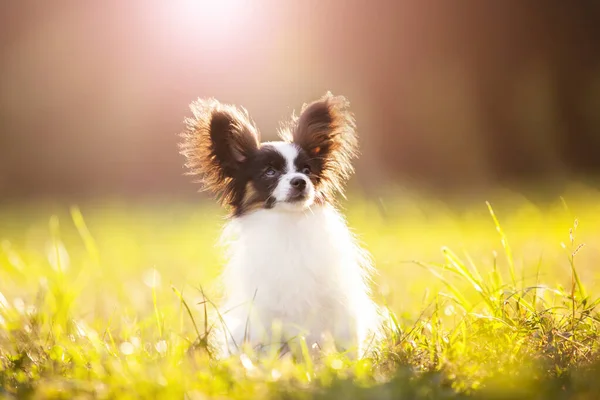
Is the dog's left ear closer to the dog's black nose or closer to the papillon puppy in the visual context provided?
the papillon puppy

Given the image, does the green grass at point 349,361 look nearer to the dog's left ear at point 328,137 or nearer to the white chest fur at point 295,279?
the white chest fur at point 295,279

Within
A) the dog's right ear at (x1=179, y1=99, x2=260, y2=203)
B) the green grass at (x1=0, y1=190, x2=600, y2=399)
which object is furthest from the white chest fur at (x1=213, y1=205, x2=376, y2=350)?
the dog's right ear at (x1=179, y1=99, x2=260, y2=203)

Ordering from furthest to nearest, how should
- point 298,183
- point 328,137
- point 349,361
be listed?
1. point 328,137
2. point 298,183
3. point 349,361

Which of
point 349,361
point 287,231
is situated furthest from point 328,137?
point 349,361

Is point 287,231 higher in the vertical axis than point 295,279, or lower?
higher

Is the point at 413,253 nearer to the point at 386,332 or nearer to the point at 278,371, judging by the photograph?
the point at 386,332

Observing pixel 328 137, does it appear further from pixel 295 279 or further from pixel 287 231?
pixel 295 279

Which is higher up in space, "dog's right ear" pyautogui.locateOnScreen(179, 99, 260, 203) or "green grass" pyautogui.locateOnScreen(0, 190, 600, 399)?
"dog's right ear" pyautogui.locateOnScreen(179, 99, 260, 203)

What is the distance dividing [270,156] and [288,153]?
12 cm

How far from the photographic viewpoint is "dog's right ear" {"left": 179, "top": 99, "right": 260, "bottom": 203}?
3.77 meters

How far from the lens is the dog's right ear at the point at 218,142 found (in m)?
3.77

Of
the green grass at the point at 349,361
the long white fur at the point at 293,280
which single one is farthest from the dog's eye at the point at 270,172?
the green grass at the point at 349,361

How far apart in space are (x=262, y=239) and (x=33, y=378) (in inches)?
52.6

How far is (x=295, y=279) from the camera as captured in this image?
10.9ft
